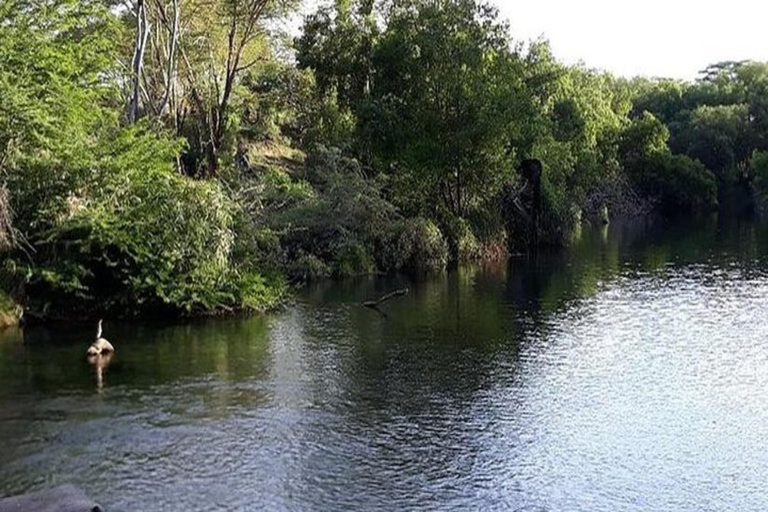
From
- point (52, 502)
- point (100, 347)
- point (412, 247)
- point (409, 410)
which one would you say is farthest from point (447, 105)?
point (52, 502)

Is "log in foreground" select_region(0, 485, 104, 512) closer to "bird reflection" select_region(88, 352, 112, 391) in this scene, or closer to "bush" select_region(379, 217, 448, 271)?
"bird reflection" select_region(88, 352, 112, 391)

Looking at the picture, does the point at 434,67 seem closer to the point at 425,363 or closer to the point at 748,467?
the point at 425,363

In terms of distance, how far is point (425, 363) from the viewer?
23750 millimetres

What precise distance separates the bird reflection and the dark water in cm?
14

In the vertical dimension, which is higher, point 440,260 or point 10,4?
point 10,4

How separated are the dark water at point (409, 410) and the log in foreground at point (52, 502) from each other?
107 centimetres

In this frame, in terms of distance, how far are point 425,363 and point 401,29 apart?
95.5 feet

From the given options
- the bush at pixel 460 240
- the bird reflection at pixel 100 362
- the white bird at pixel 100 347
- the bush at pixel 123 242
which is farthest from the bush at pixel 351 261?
the bird reflection at pixel 100 362

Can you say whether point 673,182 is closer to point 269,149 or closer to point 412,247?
point 269,149

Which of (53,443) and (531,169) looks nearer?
(53,443)

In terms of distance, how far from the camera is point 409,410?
19.5 metres

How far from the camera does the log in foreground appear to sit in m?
12.7

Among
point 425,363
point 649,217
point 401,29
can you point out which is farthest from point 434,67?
point 649,217

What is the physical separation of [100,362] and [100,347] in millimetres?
784
